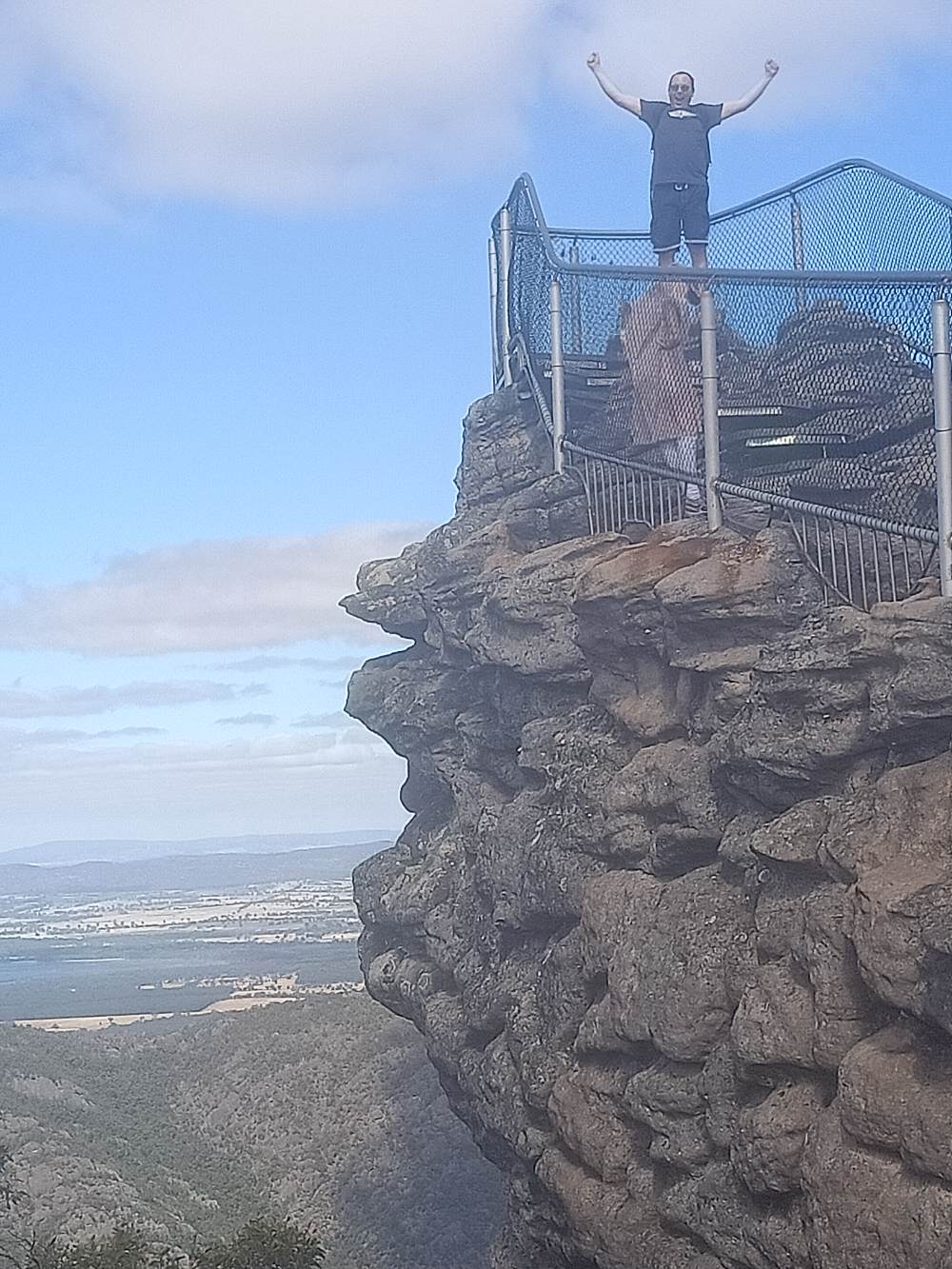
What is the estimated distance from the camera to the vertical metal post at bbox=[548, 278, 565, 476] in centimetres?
2309

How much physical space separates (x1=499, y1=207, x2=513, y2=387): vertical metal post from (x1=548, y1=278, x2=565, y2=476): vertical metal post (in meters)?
4.20

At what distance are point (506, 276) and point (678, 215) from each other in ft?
23.3

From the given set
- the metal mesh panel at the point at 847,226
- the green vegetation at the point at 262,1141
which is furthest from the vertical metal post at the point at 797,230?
the green vegetation at the point at 262,1141

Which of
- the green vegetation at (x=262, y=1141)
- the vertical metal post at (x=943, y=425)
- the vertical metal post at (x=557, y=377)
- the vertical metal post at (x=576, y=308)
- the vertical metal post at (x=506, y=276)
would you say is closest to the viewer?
the vertical metal post at (x=943, y=425)

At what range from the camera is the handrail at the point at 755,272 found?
15.2 meters

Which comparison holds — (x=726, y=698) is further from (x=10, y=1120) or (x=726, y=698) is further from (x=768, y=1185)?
(x=10, y=1120)

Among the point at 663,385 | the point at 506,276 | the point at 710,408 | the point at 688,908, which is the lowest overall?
the point at 688,908

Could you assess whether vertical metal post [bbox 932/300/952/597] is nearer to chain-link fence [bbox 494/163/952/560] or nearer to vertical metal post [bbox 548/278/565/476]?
chain-link fence [bbox 494/163/952/560]

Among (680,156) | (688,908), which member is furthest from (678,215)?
(688,908)

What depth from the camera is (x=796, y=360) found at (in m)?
18.0

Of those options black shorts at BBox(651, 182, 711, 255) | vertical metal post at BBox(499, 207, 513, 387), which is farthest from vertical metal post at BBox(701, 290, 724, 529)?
vertical metal post at BBox(499, 207, 513, 387)

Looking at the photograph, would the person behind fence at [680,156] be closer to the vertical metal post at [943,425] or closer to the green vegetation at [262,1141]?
the vertical metal post at [943,425]

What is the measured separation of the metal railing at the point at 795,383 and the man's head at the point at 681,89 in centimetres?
171

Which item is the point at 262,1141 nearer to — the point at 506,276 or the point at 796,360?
the point at 506,276
